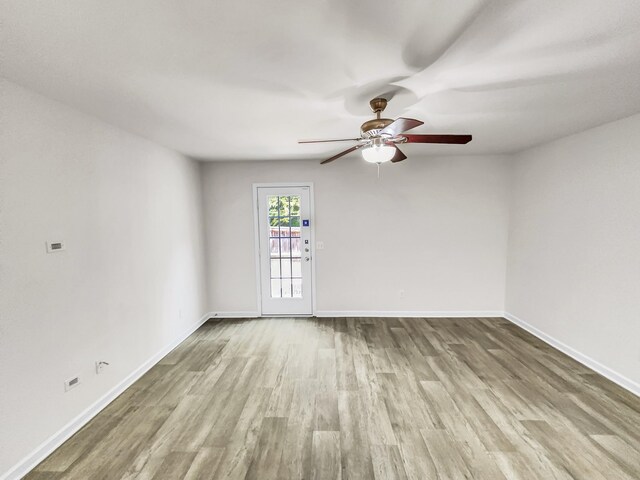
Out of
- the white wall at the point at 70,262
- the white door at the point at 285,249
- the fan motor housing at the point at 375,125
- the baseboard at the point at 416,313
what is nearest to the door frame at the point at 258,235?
the white door at the point at 285,249

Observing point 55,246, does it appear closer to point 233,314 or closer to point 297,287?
point 233,314

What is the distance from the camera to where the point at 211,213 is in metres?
4.50

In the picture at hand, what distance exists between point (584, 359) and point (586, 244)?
1.22m

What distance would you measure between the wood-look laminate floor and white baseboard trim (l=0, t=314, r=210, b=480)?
2.1 inches

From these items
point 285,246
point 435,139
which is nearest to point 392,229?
point 285,246

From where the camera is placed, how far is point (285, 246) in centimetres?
453

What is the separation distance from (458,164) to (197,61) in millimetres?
3877

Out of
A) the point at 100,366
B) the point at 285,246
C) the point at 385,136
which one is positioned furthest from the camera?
the point at 285,246

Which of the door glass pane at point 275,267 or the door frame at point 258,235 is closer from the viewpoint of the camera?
the door frame at point 258,235

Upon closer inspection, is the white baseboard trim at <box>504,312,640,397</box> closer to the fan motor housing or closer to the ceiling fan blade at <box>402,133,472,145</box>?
the ceiling fan blade at <box>402,133,472,145</box>

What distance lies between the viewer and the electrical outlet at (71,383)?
6.93 feet

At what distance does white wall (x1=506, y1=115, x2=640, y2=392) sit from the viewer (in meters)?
2.61

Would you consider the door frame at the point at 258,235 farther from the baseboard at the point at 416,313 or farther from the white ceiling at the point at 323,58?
the white ceiling at the point at 323,58

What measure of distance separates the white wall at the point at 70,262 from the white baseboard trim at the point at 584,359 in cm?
467
